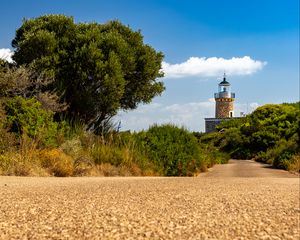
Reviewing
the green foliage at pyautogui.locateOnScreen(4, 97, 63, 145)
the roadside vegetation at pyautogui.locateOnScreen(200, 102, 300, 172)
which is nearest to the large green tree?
the green foliage at pyautogui.locateOnScreen(4, 97, 63, 145)

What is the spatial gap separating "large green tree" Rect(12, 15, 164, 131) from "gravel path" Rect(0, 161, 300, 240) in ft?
36.3

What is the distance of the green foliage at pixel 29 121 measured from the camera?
11500mm

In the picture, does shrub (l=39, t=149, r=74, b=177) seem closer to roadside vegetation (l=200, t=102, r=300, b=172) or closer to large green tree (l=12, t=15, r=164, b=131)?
large green tree (l=12, t=15, r=164, b=131)

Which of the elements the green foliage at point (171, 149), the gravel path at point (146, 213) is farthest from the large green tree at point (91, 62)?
the gravel path at point (146, 213)

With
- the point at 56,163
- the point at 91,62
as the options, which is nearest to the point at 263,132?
the point at 91,62

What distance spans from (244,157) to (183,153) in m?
16.7

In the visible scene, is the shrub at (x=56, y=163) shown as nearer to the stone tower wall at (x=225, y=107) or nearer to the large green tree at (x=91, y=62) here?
the large green tree at (x=91, y=62)

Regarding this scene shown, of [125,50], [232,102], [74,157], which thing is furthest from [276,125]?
[232,102]

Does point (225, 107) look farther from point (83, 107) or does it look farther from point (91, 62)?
point (91, 62)

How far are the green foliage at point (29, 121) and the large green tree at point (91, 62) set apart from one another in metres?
4.40

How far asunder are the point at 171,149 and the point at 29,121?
4.54 meters

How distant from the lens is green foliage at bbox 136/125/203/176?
44.4ft

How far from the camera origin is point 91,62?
1712 cm

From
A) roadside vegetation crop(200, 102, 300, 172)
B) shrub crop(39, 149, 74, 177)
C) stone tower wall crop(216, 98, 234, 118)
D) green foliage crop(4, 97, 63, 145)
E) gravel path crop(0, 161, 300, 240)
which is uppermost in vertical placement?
stone tower wall crop(216, 98, 234, 118)
